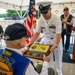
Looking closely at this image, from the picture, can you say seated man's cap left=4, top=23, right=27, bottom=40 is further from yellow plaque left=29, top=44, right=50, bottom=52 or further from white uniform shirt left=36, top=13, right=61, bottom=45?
white uniform shirt left=36, top=13, right=61, bottom=45

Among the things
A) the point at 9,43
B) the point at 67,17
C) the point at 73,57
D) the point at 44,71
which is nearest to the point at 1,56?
the point at 9,43

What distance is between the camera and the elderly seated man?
88cm

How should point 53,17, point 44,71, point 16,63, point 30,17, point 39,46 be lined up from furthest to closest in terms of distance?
point 30,17 → point 53,17 → point 39,46 → point 44,71 → point 16,63

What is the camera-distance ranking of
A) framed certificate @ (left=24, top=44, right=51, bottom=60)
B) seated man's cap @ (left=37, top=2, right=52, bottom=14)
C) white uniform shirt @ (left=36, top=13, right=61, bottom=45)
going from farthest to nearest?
white uniform shirt @ (left=36, top=13, right=61, bottom=45) → seated man's cap @ (left=37, top=2, right=52, bottom=14) → framed certificate @ (left=24, top=44, right=51, bottom=60)

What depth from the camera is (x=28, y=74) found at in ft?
2.95

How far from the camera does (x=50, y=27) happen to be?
2057mm

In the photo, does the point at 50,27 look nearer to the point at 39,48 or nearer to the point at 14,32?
the point at 39,48

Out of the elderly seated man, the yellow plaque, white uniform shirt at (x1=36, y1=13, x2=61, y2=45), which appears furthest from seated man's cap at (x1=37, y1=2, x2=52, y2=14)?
the elderly seated man

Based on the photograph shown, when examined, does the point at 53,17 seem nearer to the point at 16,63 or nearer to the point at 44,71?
the point at 44,71

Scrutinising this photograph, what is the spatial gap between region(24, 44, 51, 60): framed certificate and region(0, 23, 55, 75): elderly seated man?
1.54 ft

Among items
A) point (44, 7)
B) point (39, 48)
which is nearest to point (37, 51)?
point (39, 48)

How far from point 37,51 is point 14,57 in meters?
0.62

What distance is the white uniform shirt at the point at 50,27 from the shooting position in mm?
2004

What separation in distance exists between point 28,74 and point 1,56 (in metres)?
0.19
